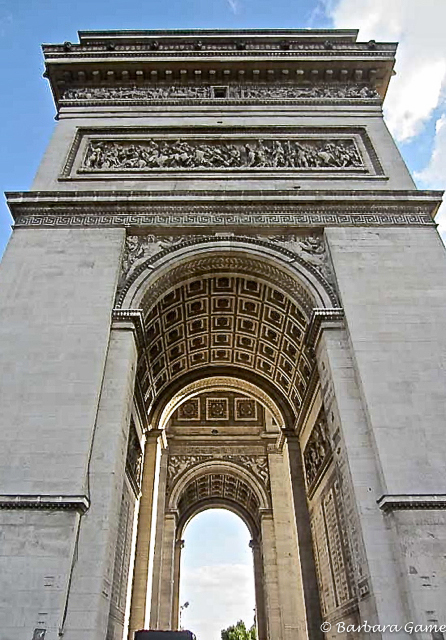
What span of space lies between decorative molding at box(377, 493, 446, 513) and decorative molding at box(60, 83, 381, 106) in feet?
40.3

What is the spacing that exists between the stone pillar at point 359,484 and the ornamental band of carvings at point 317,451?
1064 mm

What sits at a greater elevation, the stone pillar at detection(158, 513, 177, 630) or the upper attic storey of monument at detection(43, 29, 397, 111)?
the upper attic storey of monument at detection(43, 29, 397, 111)

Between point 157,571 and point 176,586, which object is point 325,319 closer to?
point 157,571

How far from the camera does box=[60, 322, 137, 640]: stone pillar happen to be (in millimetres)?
7176

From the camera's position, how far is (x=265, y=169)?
13.2 metres

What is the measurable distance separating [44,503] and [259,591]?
14821 millimetres

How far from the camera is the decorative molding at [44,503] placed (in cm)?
770

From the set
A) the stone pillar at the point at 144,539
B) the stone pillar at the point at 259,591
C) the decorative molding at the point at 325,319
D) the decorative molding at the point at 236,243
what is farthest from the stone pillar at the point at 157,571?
the decorative molding at the point at 325,319

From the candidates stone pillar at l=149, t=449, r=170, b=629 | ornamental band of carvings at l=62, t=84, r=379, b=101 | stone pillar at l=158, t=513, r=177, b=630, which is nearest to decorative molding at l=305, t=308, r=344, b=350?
stone pillar at l=149, t=449, r=170, b=629

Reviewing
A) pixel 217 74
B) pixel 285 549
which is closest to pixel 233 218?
pixel 217 74

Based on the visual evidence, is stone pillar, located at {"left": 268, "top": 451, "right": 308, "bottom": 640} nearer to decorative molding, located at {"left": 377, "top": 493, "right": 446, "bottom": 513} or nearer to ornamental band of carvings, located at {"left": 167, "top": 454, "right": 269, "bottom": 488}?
ornamental band of carvings, located at {"left": 167, "top": 454, "right": 269, "bottom": 488}

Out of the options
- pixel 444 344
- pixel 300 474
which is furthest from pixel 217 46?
pixel 300 474

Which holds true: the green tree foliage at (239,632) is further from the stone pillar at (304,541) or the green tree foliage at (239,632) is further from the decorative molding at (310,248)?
the decorative molding at (310,248)

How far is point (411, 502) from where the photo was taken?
7.71 metres
